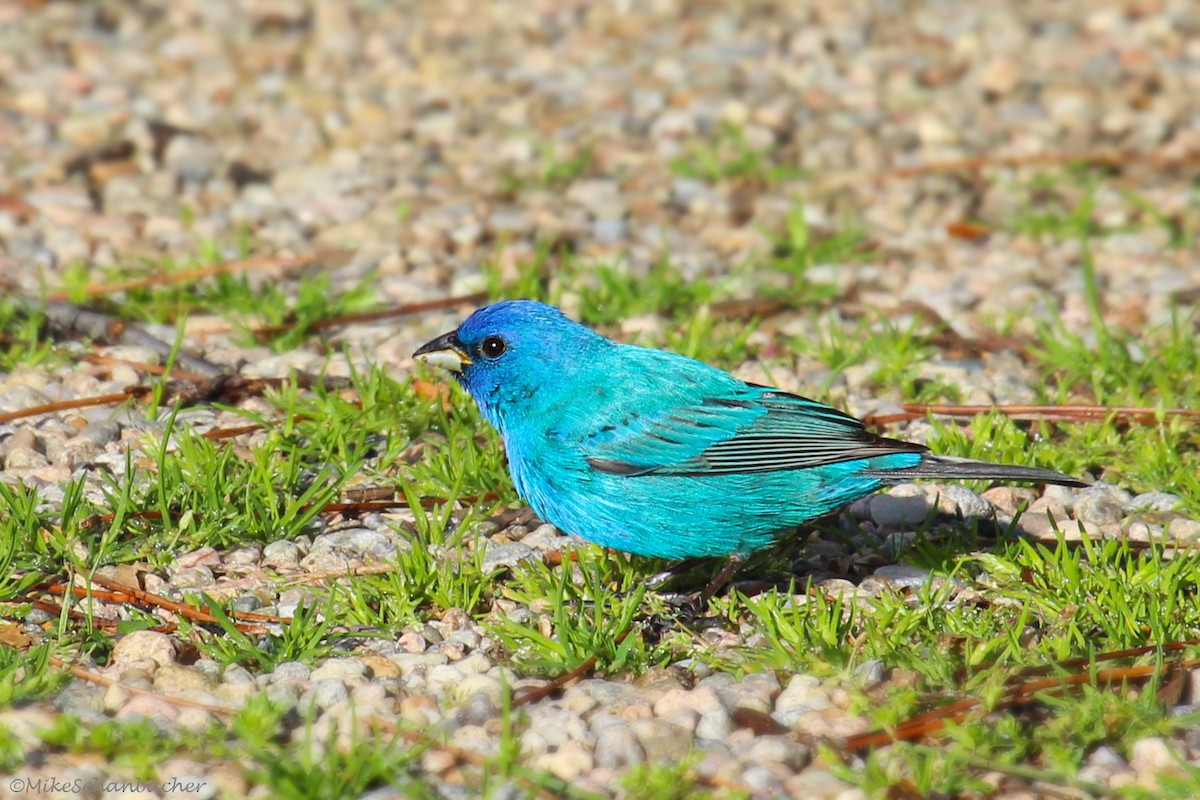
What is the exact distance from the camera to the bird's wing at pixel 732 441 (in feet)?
13.1

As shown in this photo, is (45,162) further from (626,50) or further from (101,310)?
(626,50)

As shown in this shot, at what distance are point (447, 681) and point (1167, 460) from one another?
2391 millimetres

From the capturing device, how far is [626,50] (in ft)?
27.0

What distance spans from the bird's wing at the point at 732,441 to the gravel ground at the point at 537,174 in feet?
1.41

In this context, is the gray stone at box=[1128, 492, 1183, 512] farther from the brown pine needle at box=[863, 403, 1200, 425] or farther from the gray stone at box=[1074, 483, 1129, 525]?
the brown pine needle at box=[863, 403, 1200, 425]

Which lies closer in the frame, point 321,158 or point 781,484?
point 781,484

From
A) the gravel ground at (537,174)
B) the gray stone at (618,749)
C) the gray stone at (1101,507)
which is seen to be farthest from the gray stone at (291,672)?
the gray stone at (1101,507)

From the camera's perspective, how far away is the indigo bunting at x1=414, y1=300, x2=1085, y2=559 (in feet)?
13.0

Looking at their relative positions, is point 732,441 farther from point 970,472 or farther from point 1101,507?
point 1101,507

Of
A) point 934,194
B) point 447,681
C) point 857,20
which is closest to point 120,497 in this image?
point 447,681

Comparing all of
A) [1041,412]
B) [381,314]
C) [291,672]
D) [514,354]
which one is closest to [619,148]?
[381,314]

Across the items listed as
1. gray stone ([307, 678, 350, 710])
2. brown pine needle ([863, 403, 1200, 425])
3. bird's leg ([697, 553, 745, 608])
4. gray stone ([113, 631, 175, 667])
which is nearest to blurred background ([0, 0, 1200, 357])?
brown pine needle ([863, 403, 1200, 425])

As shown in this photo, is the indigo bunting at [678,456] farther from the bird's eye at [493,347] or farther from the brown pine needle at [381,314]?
the brown pine needle at [381,314]

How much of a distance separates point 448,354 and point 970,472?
5.22 ft
